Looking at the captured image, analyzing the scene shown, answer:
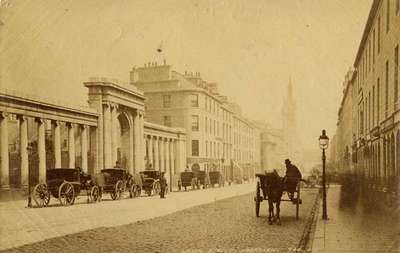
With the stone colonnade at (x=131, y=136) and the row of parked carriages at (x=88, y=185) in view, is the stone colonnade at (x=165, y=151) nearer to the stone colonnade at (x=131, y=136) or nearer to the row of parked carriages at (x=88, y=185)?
the stone colonnade at (x=131, y=136)

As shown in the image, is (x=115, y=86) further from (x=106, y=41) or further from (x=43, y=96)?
(x=106, y=41)

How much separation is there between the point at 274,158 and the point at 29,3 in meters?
78.9

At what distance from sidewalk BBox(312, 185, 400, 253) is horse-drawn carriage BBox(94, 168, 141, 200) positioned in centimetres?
972

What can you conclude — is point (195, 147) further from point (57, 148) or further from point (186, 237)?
point (186, 237)

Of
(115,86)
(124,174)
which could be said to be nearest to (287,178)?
(124,174)

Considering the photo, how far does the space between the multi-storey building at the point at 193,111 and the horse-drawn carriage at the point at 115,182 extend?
1662 cm

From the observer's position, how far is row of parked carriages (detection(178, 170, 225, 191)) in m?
28.4

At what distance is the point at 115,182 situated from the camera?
772 inches

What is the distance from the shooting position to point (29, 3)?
39.8 ft

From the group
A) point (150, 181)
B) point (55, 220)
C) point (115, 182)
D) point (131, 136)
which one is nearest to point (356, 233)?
point (55, 220)

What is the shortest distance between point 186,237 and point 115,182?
11329 mm

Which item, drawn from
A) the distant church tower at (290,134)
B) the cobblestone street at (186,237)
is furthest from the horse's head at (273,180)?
the distant church tower at (290,134)

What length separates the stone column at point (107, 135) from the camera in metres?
26.1

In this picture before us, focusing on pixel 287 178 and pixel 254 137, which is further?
pixel 254 137
